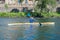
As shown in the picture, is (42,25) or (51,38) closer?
(51,38)

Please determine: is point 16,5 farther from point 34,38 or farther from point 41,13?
point 34,38

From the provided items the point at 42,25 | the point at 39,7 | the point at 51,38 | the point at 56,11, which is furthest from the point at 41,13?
the point at 51,38

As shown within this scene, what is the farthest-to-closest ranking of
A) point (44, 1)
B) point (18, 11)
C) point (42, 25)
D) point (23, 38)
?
point (18, 11) < point (44, 1) < point (42, 25) < point (23, 38)

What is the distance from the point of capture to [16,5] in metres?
113

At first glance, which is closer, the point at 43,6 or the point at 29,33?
the point at 29,33

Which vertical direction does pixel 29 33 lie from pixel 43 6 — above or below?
above

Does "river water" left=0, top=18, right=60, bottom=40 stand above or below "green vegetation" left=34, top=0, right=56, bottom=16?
above

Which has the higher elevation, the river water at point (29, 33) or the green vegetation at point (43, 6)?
the river water at point (29, 33)

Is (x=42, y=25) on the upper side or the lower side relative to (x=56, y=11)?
upper

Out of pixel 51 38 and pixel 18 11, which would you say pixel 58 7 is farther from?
pixel 51 38

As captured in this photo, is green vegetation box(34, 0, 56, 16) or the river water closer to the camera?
the river water

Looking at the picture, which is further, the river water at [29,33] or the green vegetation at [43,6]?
the green vegetation at [43,6]

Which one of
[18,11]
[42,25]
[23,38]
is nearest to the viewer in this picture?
[23,38]

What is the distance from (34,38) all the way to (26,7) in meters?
68.7
